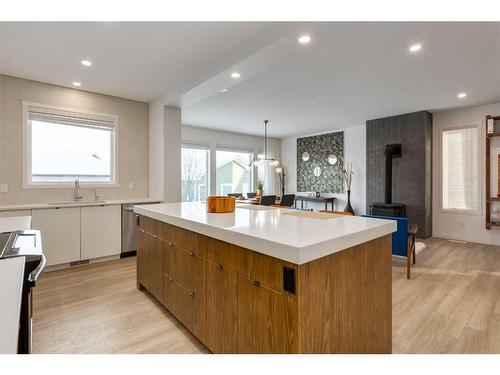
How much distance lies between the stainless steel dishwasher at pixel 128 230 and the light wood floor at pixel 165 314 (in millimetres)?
480

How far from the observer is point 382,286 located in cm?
154

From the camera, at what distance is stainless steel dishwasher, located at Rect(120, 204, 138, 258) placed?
392 cm

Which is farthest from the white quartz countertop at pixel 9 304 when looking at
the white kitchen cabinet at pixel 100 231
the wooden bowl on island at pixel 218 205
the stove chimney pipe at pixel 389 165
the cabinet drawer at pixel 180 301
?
the stove chimney pipe at pixel 389 165

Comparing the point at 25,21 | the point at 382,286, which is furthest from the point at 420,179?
the point at 25,21

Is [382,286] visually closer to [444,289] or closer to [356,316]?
[356,316]

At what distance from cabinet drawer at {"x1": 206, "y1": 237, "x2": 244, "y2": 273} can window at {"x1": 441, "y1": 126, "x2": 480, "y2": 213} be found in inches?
217

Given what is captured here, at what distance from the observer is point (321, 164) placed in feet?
24.6

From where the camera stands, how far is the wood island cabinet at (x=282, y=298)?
1116 millimetres

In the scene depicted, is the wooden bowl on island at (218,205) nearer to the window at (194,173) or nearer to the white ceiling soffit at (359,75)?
the white ceiling soffit at (359,75)

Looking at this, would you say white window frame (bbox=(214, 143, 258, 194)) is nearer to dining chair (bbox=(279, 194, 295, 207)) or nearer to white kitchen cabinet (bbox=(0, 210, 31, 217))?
dining chair (bbox=(279, 194, 295, 207))

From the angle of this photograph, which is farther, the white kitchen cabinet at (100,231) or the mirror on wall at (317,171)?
the mirror on wall at (317,171)

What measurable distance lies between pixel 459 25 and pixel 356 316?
2.73 m

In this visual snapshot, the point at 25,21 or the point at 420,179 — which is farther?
the point at 420,179

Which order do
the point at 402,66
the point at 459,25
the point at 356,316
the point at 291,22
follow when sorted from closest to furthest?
the point at 356,316, the point at 291,22, the point at 459,25, the point at 402,66
